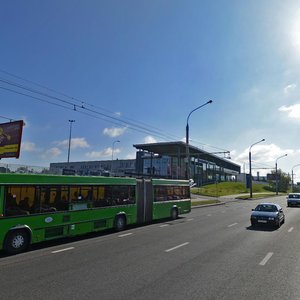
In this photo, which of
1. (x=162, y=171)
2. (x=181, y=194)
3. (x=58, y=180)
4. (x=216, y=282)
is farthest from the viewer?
(x=162, y=171)

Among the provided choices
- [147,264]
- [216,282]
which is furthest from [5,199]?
[216,282]

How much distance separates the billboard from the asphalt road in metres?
21.0

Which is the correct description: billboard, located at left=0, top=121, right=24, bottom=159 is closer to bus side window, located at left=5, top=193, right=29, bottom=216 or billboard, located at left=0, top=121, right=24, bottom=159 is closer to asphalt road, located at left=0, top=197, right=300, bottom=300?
asphalt road, located at left=0, top=197, right=300, bottom=300

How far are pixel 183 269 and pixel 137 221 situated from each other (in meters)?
10.3

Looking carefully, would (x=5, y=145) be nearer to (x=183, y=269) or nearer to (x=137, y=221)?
(x=137, y=221)

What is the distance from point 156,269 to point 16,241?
5.19 meters

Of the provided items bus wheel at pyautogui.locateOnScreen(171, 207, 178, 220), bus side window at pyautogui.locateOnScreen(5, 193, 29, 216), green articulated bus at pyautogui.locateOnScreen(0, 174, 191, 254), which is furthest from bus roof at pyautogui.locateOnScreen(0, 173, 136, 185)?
bus wheel at pyautogui.locateOnScreen(171, 207, 178, 220)

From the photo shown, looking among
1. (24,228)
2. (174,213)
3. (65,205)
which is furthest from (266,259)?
(174,213)

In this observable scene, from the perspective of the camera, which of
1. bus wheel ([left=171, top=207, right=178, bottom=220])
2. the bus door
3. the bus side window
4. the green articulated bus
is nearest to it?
the bus side window

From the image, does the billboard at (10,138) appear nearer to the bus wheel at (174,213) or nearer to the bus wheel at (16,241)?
the bus wheel at (174,213)

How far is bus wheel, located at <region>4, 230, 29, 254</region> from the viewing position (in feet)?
36.4

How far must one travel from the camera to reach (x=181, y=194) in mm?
24391

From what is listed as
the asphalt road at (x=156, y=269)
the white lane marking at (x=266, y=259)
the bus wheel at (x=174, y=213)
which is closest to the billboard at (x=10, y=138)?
the bus wheel at (x=174, y=213)

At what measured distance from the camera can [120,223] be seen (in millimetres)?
17172
